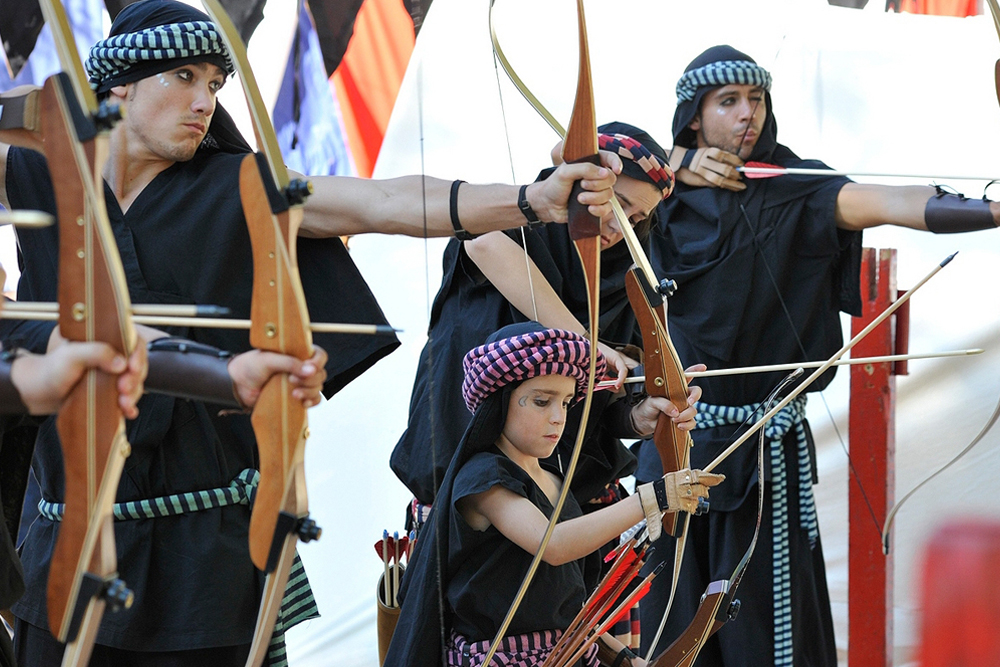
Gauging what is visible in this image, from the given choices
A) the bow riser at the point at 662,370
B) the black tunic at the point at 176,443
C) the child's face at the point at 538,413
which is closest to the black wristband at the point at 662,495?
the bow riser at the point at 662,370

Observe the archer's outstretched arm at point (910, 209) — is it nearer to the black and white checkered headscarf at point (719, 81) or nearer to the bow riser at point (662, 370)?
the black and white checkered headscarf at point (719, 81)

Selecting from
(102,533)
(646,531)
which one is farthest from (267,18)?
(102,533)

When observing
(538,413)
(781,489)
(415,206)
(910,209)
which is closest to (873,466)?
(781,489)

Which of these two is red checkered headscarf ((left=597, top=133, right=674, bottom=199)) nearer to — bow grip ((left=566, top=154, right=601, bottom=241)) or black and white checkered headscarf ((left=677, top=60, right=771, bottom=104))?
bow grip ((left=566, top=154, right=601, bottom=241))

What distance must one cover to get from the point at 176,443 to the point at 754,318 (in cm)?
134

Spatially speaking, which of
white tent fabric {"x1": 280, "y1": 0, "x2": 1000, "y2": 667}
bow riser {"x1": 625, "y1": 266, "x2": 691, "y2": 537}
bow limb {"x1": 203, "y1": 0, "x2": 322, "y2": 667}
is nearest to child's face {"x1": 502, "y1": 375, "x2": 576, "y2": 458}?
bow riser {"x1": 625, "y1": 266, "x2": 691, "y2": 537}

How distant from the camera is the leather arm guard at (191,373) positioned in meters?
1.18

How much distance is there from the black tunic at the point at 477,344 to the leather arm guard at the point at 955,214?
55 cm

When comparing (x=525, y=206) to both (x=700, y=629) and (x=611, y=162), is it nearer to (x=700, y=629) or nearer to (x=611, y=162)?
(x=611, y=162)

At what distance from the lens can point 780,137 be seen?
11.1 feet

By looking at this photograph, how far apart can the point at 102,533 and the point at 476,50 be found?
7.23ft

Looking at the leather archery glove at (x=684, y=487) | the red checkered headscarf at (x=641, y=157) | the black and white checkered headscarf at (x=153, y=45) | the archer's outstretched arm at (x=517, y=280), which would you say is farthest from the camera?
the archer's outstretched arm at (x=517, y=280)

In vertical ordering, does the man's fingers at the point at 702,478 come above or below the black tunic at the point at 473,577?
above

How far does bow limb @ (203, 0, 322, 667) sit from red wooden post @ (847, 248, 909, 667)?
1754mm
